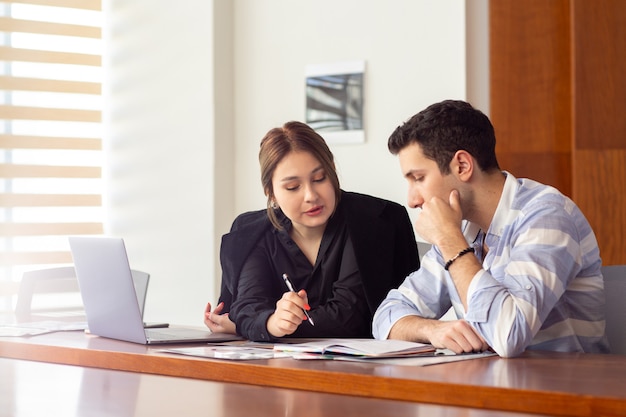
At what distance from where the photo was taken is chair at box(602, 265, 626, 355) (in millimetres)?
2195

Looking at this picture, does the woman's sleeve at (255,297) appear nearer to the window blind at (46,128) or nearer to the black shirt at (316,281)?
the black shirt at (316,281)

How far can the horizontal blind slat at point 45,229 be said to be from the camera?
A: 478cm

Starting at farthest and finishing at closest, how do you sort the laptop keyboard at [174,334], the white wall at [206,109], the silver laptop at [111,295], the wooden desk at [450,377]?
the white wall at [206,109] < the laptop keyboard at [174,334] < the silver laptop at [111,295] < the wooden desk at [450,377]

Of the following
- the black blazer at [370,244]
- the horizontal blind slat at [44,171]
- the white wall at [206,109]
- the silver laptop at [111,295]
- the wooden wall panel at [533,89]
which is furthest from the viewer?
the horizontal blind slat at [44,171]

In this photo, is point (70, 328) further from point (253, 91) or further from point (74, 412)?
point (253, 91)

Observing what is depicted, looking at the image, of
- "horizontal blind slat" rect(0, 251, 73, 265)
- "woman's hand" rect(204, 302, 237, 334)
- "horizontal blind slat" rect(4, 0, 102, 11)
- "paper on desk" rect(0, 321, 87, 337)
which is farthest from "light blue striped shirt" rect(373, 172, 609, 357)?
"horizontal blind slat" rect(4, 0, 102, 11)

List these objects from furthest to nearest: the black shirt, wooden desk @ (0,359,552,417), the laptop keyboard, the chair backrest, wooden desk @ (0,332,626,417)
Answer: the chair backrest → the black shirt → the laptop keyboard → wooden desk @ (0,359,552,417) → wooden desk @ (0,332,626,417)

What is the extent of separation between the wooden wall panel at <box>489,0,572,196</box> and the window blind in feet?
7.68

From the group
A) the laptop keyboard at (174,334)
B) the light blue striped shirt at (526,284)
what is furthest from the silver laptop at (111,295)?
the light blue striped shirt at (526,284)

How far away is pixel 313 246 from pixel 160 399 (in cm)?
104

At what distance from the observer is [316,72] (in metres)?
4.59

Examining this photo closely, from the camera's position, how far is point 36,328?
8.41 feet

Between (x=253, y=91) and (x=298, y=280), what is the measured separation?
241 cm

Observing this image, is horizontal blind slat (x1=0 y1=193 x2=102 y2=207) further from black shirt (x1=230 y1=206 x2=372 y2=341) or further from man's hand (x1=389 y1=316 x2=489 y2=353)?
man's hand (x1=389 y1=316 x2=489 y2=353)
